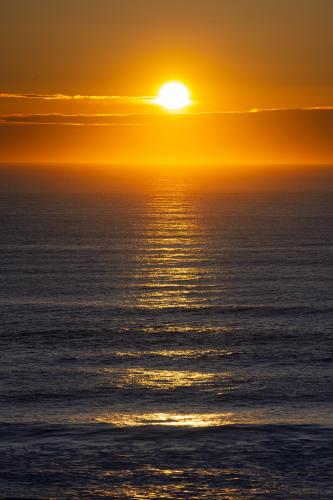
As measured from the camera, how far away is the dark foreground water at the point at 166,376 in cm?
4178

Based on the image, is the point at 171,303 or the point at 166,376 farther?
the point at 171,303

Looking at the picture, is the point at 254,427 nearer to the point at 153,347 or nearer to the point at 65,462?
the point at 65,462

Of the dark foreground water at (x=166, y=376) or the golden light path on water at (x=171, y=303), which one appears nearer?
the dark foreground water at (x=166, y=376)

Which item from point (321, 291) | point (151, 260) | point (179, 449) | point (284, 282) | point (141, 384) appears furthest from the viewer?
point (151, 260)

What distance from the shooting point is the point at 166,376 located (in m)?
61.7

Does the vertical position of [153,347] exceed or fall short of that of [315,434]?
it exceeds it

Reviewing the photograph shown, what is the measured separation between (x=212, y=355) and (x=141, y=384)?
992 centimetres

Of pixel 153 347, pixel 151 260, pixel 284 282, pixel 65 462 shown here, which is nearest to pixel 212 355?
pixel 153 347

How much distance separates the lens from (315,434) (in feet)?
155

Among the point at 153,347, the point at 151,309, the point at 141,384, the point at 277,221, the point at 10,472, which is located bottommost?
the point at 10,472

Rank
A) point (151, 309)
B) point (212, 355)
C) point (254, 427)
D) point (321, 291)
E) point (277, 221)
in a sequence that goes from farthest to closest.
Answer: point (277, 221) → point (321, 291) → point (151, 309) → point (212, 355) → point (254, 427)

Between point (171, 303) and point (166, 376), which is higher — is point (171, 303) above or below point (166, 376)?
above

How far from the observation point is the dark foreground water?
41781mm

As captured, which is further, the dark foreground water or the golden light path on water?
the golden light path on water
